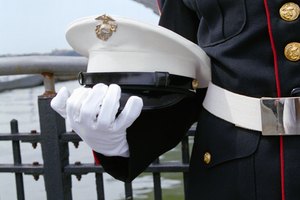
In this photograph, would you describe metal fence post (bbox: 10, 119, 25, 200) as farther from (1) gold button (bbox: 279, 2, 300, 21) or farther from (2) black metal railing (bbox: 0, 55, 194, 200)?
(1) gold button (bbox: 279, 2, 300, 21)

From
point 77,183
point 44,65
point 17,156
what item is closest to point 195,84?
point 44,65

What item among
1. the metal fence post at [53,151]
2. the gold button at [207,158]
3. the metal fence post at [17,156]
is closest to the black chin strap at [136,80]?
the gold button at [207,158]

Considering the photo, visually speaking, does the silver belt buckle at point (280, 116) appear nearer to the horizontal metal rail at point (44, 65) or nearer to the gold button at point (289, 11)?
the gold button at point (289, 11)

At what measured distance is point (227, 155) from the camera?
898 mm

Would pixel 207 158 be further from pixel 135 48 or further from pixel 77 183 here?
pixel 77 183

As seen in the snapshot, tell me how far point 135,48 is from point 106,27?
6 cm

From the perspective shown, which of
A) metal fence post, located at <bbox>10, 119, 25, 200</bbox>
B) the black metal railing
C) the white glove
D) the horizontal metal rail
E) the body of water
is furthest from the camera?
the body of water

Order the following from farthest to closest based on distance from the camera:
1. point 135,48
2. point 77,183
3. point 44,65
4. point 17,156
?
point 77,183, point 17,156, point 44,65, point 135,48

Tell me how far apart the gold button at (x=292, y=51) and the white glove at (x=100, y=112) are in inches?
9.6

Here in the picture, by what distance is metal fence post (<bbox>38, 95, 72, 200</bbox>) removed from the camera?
1.87 m

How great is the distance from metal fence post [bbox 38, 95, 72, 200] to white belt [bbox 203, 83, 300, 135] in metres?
1.04

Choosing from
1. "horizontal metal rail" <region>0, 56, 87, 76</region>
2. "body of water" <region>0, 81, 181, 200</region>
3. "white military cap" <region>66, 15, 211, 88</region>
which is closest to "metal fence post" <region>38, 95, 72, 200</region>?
"horizontal metal rail" <region>0, 56, 87, 76</region>

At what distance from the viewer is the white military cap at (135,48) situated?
0.88m

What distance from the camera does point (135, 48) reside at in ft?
2.91
